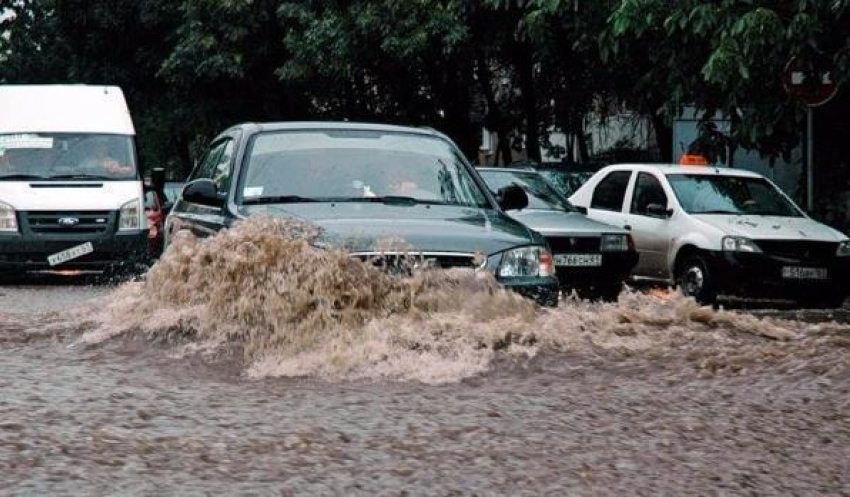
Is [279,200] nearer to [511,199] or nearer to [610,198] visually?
[511,199]

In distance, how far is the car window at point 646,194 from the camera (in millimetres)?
18828

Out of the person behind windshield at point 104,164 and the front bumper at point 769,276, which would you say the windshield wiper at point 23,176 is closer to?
the person behind windshield at point 104,164

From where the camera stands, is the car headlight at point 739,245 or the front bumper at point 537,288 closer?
the front bumper at point 537,288

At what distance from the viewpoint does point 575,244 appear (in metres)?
16.3

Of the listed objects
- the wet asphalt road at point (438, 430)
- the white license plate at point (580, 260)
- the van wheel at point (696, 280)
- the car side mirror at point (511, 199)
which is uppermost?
the car side mirror at point (511, 199)

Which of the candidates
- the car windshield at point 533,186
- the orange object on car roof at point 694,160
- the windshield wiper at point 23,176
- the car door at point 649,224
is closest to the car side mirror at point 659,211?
the car door at point 649,224

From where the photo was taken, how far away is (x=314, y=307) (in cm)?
842

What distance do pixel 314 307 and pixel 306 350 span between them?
0.33m

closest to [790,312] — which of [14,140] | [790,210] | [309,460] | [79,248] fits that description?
[790,210]

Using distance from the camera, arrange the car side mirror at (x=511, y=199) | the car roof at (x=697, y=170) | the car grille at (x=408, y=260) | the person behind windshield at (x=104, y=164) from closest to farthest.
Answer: the car grille at (x=408, y=260), the car side mirror at (x=511, y=199), the car roof at (x=697, y=170), the person behind windshield at (x=104, y=164)

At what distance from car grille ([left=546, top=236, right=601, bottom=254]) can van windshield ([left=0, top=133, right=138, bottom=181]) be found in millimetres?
6502

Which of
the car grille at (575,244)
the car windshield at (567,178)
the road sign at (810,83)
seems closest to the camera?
the car grille at (575,244)

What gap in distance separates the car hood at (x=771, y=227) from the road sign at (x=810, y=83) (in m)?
1.40

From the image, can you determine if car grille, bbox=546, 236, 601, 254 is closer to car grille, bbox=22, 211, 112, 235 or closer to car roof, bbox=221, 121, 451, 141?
car roof, bbox=221, 121, 451, 141
